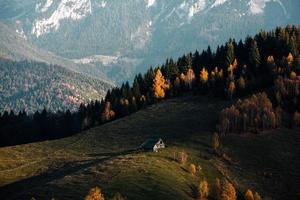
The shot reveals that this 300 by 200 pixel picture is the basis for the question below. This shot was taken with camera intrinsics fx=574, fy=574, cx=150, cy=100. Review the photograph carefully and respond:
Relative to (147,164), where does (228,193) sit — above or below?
below

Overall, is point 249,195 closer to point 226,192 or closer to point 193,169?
point 226,192

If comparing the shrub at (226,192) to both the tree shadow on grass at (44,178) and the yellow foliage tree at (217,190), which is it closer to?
the yellow foliage tree at (217,190)

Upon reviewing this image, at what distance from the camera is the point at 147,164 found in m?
134

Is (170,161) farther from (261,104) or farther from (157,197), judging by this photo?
(261,104)

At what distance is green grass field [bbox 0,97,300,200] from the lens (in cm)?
11612

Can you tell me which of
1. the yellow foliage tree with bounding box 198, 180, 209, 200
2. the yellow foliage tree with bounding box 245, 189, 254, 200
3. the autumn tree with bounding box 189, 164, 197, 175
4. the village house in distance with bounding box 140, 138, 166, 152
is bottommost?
the yellow foliage tree with bounding box 245, 189, 254, 200

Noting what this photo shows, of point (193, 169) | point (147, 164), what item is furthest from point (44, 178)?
point (193, 169)

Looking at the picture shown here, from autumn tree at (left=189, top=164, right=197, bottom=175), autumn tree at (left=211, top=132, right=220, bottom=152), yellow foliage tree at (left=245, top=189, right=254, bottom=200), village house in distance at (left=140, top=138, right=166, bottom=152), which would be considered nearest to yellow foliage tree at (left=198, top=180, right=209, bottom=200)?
yellow foliage tree at (left=245, top=189, right=254, bottom=200)

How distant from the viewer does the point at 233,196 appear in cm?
12375

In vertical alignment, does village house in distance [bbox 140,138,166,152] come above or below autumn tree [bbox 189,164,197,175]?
above

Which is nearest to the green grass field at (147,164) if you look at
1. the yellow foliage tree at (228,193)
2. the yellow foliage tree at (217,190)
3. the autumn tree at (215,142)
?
the autumn tree at (215,142)

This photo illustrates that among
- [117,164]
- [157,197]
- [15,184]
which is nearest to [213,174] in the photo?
[117,164]

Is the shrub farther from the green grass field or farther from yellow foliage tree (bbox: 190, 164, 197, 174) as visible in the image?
yellow foliage tree (bbox: 190, 164, 197, 174)

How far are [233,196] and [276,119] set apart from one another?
6595cm
